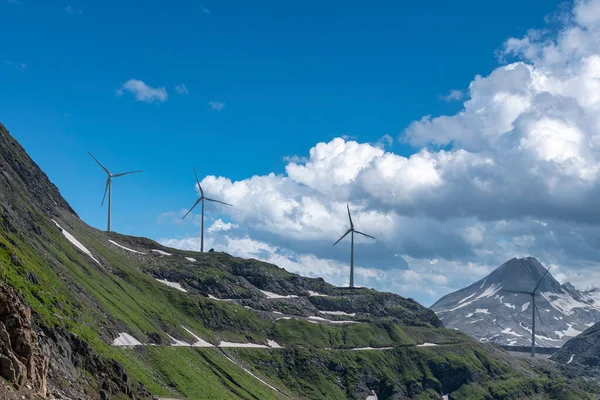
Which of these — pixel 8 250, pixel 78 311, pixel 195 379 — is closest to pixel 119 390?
pixel 8 250

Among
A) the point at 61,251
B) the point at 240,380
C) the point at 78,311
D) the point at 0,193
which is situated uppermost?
the point at 0,193

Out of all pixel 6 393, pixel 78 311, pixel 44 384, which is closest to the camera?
pixel 6 393

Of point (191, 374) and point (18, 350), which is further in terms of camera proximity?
point (191, 374)

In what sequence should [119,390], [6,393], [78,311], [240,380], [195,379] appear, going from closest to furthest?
[6,393] < [119,390] < [78,311] < [195,379] < [240,380]

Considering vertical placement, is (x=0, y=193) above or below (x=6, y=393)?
above

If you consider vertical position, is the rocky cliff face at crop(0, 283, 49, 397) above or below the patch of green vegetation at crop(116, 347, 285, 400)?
above

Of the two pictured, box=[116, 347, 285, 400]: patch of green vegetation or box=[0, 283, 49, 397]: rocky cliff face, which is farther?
box=[116, 347, 285, 400]: patch of green vegetation

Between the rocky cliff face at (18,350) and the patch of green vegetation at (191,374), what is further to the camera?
the patch of green vegetation at (191,374)

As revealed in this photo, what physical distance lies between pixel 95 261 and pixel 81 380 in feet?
421

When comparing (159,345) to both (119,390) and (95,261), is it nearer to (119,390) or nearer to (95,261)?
(95,261)

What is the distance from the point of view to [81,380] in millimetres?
70875

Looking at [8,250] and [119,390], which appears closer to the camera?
[119,390]

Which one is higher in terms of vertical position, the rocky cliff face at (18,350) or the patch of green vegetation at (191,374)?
the rocky cliff face at (18,350)

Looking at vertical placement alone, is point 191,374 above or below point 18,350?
below
